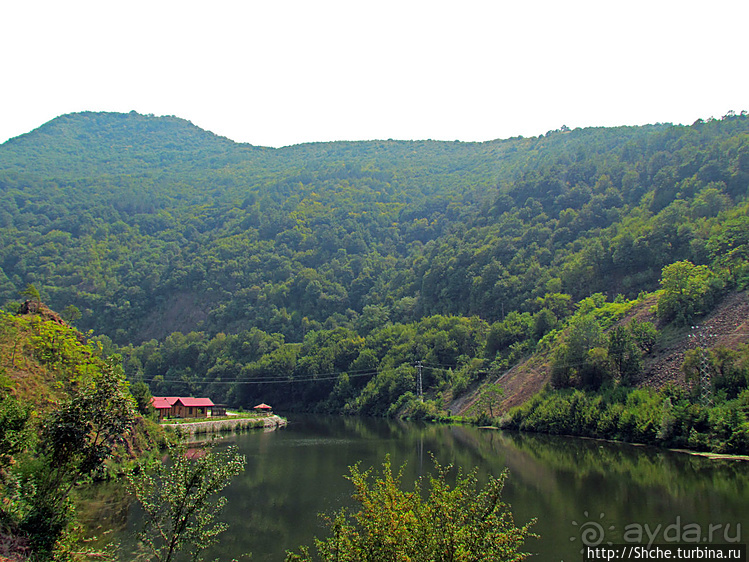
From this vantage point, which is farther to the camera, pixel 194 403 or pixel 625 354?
pixel 194 403

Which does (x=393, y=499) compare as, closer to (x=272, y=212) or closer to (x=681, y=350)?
(x=681, y=350)

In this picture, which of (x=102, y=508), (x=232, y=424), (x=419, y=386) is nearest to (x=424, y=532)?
(x=102, y=508)

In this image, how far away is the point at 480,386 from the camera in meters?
77.1

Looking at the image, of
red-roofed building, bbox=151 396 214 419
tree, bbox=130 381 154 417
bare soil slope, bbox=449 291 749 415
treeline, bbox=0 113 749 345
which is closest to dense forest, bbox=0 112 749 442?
treeline, bbox=0 113 749 345

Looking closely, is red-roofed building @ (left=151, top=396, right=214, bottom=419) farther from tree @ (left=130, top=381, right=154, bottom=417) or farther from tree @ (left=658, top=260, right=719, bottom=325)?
tree @ (left=658, top=260, right=719, bottom=325)

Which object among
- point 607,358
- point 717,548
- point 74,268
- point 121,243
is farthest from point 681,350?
point 121,243

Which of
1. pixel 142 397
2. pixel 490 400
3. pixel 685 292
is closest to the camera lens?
pixel 142 397

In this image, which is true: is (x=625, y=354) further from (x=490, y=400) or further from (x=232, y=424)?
(x=232, y=424)

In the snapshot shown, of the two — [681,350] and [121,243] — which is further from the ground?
[121,243]

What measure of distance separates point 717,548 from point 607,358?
39.0 m

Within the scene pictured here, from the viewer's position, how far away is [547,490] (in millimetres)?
26969

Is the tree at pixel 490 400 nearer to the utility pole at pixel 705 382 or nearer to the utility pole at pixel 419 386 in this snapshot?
the utility pole at pixel 419 386

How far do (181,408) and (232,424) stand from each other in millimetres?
10248

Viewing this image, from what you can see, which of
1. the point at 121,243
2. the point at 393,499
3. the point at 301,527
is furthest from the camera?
the point at 121,243
